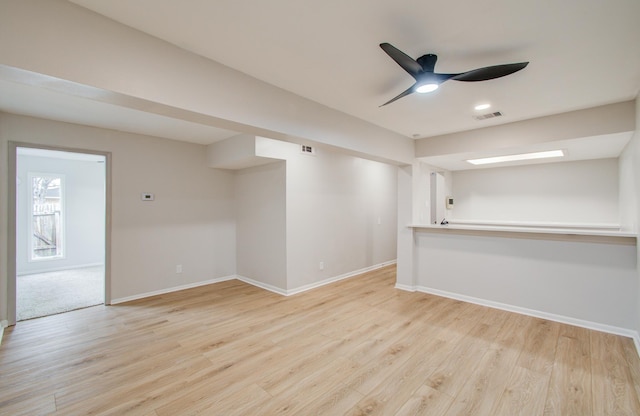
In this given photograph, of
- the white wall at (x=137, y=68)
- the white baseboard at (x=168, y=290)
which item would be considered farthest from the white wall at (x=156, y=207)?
the white wall at (x=137, y=68)

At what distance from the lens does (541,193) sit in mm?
5289

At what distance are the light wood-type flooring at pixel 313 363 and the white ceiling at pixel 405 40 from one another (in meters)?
2.51

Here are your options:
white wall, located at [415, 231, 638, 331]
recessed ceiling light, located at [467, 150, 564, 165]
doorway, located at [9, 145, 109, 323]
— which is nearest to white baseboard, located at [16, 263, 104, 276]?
doorway, located at [9, 145, 109, 323]

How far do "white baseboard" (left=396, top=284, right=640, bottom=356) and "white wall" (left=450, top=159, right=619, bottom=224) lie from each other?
8.13 feet

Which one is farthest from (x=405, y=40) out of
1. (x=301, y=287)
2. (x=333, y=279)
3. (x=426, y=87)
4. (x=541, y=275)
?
(x=333, y=279)

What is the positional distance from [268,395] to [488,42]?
3.00m

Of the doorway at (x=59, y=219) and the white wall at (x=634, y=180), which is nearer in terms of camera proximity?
the white wall at (x=634, y=180)

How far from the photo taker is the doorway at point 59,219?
580cm

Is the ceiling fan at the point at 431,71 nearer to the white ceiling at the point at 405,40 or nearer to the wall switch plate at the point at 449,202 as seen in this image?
A: the white ceiling at the point at 405,40

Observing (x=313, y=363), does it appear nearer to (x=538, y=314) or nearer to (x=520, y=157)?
(x=538, y=314)

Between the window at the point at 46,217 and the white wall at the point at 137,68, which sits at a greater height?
the white wall at the point at 137,68

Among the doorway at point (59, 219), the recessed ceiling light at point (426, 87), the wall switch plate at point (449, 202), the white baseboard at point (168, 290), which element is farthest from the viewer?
the wall switch plate at point (449, 202)

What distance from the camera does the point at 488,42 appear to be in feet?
6.49

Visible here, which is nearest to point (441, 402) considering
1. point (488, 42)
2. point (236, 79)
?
point (488, 42)
